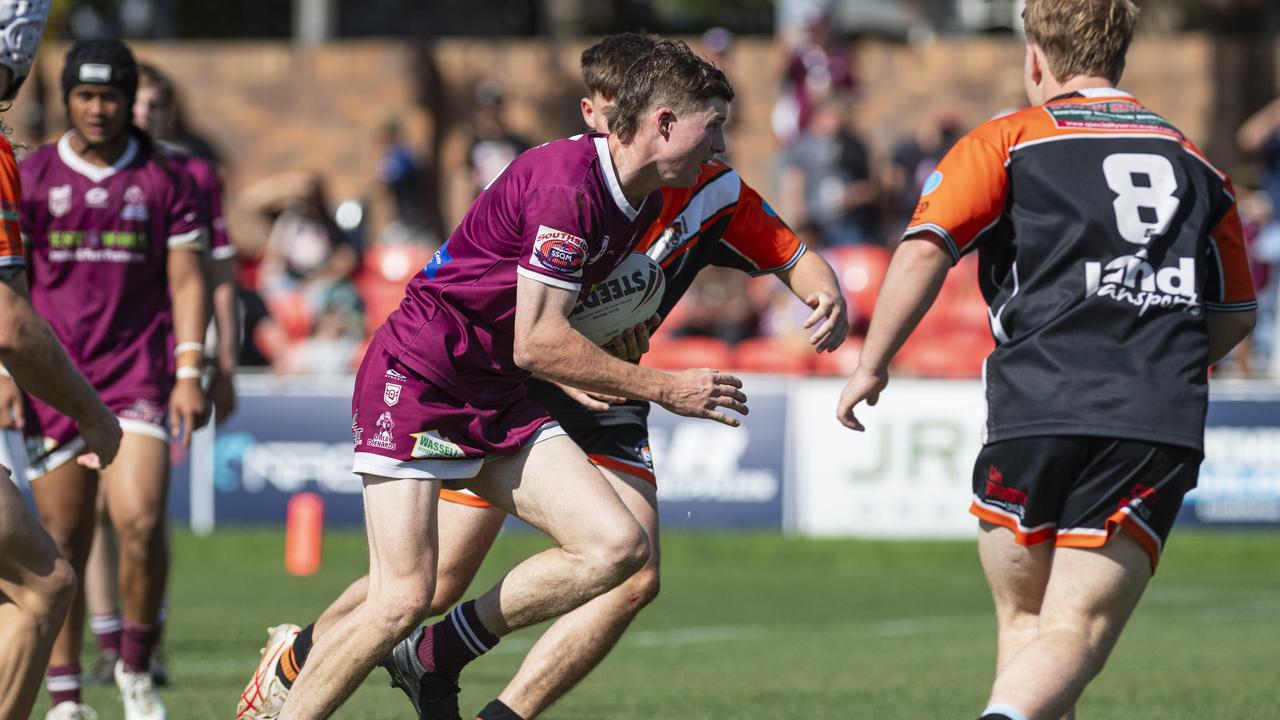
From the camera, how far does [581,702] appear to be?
7.85 metres

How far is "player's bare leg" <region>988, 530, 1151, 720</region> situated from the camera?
4.66 meters

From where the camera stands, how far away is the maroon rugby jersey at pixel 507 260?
5082 mm

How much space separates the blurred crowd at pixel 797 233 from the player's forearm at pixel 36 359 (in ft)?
31.6

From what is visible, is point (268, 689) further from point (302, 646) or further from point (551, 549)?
point (551, 549)

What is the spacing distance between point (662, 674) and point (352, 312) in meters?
8.24

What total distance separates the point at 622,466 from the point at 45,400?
6.63 feet

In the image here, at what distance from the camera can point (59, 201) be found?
7.24m

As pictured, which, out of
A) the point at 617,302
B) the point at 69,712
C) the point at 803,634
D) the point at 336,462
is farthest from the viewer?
the point at 336,462

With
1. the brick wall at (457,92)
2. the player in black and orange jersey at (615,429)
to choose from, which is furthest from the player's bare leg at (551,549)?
the brick wall at (457,92)

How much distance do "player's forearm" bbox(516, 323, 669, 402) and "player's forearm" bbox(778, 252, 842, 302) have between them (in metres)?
1.05

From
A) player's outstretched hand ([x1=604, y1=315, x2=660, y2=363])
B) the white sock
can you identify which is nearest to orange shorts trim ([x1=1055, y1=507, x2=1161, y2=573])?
the white sock

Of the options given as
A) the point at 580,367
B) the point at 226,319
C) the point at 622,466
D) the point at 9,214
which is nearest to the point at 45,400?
the point at 9,214

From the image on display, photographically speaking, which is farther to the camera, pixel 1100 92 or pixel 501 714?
pixel 501 714

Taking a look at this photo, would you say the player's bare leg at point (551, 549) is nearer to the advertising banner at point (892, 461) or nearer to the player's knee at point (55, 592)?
the player's knee at point (55, 592)
